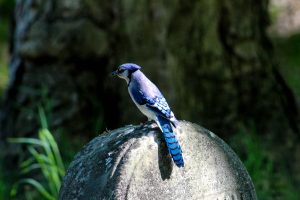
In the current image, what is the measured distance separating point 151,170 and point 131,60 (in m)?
2.86

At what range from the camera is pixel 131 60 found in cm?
655

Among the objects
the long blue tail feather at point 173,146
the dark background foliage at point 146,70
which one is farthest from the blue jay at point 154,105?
the dark background foliage at point 146,70

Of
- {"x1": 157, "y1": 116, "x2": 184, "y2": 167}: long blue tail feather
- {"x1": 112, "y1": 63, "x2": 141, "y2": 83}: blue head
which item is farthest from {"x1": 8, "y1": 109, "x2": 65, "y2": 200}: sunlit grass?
{"x1": 157, "y1": 116, "x2": 184, "y2": 167}: long blue tail feather

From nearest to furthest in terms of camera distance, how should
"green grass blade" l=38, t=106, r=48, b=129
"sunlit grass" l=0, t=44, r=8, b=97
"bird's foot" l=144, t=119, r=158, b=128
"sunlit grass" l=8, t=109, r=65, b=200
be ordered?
"bird's foot" l=144, t=119, r=158, b=128 < "sunlit grass" l=8, t=109, r=65, b=200 < "green grass blade" l=38, t=106, r=48, b=129 < "sunlit grass" l=0, t=44, r=8, b=97

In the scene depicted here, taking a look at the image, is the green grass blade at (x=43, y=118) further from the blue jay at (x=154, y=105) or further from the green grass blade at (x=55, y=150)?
the blue jay at (x=154, y=105)

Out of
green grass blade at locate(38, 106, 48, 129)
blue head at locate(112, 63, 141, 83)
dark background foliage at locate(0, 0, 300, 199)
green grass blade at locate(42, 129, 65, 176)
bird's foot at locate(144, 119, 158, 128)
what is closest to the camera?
bird's foot at locate(144, 119, 158, 128)

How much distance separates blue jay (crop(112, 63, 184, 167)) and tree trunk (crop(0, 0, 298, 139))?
2.17 meters

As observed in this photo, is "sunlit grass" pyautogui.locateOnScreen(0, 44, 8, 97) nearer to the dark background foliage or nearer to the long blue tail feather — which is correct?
the dark background foliage

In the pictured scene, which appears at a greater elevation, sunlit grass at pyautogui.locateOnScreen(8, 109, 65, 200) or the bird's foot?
the bird's foot

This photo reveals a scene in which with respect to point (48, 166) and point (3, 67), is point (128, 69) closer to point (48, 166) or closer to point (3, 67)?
point (48, 166)

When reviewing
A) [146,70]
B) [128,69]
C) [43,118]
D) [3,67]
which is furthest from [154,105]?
[3,67]

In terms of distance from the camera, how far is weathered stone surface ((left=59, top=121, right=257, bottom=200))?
374 cm

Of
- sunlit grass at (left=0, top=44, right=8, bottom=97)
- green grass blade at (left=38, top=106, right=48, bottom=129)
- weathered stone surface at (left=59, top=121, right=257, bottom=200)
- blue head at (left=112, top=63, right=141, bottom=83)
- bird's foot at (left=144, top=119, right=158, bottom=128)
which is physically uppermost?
sunlit grass at (left=0, top=44, right=8, bottom=97)

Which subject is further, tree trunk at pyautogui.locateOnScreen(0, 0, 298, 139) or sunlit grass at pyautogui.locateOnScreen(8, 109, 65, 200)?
tree trunk at pyautogui.locateOnScreen(0, 0, 298, 139)
